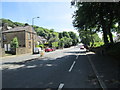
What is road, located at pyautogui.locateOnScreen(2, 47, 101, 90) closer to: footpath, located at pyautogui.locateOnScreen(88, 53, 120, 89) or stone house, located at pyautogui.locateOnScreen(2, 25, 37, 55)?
footpath, located at pyautogui.locateOnScreen(88, 53, 120, 89)

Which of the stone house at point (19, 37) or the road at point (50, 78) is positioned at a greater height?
the stone house at point (19, 37)

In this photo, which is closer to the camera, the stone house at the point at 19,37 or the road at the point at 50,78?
the road at the point at 50,78

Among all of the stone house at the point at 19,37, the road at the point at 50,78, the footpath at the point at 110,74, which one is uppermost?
the stone house at the point at 19,37

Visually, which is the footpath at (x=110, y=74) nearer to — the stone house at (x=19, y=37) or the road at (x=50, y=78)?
the road at (x=50, y=78)

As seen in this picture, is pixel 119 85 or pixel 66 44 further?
pixel 66 44

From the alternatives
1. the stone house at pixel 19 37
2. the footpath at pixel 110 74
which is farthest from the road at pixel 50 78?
the stone house at pixel 19 37

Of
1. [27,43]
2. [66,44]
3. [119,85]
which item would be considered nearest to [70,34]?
[66,44]

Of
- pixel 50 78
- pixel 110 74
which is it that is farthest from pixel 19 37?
pixel 110 74

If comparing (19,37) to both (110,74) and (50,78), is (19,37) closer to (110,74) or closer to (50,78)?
(50,78)

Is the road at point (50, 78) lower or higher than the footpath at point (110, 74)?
lower

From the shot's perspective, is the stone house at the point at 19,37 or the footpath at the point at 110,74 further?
the stone house at the point at 19,37

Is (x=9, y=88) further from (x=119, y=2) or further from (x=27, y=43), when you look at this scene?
(x=27, y=43)

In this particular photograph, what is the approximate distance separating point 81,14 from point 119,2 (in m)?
7.01

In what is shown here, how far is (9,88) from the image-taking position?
6359mm
